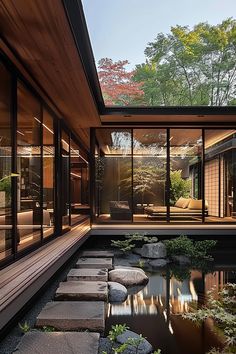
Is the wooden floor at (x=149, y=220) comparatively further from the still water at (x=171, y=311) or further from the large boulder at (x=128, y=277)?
the large boulder at (x=128, y=277)

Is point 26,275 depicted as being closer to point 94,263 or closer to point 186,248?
point 94,263

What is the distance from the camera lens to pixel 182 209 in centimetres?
926

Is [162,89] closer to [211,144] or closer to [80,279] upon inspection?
[211,144]

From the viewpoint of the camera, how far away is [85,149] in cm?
1238

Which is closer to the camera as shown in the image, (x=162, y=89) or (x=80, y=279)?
(x=80, y=279)

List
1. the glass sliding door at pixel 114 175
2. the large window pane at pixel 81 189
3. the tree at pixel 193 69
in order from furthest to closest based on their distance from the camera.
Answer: the tree at pixel 193 69 < the large window pane at pixel 81 189 < the glass sliding door at pixel 114 175

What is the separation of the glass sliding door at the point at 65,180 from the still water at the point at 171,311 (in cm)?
230

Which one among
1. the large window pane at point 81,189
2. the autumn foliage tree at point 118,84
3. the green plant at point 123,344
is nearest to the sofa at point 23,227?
the green plant at point 123,344

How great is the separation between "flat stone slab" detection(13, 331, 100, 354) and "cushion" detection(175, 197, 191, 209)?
615cm

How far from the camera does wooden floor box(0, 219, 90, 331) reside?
9.96 feet

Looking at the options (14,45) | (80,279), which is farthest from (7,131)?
(80,279)

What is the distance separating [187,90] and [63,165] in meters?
17.0

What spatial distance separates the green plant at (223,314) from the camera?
3439mm

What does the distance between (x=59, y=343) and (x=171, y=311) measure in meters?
1.57
